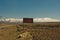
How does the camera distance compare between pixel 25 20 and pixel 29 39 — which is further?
pixel 25 20

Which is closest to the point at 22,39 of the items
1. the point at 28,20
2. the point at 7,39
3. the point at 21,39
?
the point at 21,39

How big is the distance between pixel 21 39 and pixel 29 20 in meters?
12.4

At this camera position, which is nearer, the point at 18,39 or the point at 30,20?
the point at 18,39

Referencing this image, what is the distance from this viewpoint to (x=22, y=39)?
23156 millimetres

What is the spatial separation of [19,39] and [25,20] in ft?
41.5

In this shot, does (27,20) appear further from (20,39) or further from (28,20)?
(20,39)

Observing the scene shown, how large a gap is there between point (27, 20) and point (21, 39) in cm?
1240

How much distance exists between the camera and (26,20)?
35.5 m

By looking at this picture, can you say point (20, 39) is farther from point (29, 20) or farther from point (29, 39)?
point (29, 20)

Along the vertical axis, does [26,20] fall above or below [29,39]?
above

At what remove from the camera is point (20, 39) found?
75.8 feet

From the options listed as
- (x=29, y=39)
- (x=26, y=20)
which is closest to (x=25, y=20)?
(x=26, y=20)

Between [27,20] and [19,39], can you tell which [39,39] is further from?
[27,20]

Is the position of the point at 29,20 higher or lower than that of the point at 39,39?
higher
